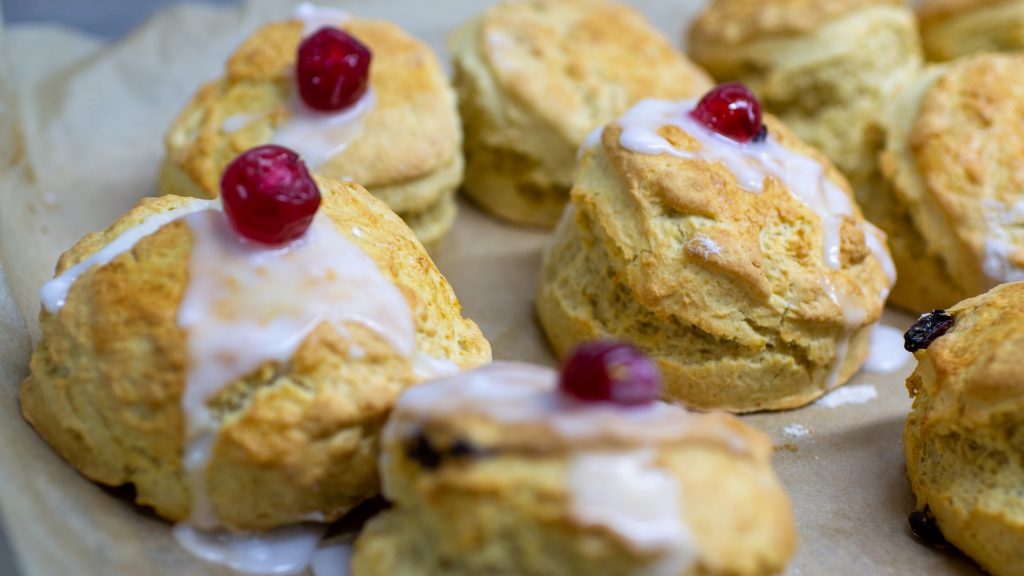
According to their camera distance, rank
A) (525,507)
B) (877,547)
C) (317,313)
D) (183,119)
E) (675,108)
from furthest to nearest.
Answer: (183,119) < (675,108) < (877,547) < (317,313) < (525,507)

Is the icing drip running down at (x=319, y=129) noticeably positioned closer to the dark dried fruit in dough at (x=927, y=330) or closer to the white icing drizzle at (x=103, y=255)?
the white icing drizzle at (x=103, y=255)

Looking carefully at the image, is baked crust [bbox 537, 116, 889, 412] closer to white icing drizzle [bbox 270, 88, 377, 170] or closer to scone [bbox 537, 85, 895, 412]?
scone [bbox 537, 85, 895, 412]

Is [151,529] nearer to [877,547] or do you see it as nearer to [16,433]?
[16,433]

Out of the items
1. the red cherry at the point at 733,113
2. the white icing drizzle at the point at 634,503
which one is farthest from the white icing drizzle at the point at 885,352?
the white icing drizzle at the point at 634,503

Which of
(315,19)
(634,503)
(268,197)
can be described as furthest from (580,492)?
(315,19)

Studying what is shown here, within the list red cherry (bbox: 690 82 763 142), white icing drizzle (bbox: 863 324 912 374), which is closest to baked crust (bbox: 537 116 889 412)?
red cherry (bbox: 690 82 763 142)

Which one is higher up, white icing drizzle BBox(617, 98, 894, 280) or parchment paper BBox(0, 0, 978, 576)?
white icing drizzle BBox(617, 98, 894, 280)

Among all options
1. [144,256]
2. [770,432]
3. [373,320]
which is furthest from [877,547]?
[144,256]
